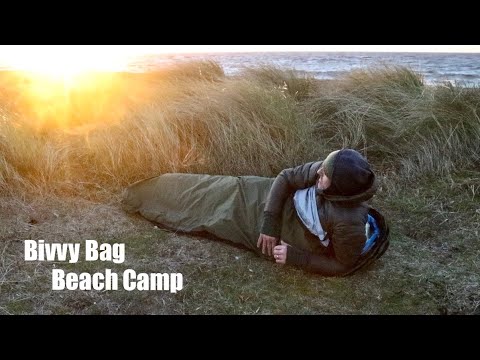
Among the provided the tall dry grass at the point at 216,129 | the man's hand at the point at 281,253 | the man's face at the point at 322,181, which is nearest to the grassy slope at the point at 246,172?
the tall dry grass at the point at 216,129

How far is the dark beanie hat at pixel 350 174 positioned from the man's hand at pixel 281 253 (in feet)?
1.16

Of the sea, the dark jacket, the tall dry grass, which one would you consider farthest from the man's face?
the sea

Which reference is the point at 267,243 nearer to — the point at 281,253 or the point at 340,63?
the point at 281,253

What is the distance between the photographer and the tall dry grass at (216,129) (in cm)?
314

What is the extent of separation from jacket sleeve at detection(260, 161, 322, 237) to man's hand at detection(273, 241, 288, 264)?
0.07 metres

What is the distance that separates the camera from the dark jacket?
6.97 ft

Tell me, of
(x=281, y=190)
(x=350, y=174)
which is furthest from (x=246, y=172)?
(x=350, y=174)

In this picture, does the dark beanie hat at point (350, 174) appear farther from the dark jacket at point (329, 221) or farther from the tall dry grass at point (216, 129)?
the tall dry grass at point (216, 129)

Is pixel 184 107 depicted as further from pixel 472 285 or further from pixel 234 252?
pixel 472 285

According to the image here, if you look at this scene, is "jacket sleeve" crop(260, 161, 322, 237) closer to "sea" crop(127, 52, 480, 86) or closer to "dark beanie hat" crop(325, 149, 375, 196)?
"dark beanie hat" crop(325, 149, 375, 196)

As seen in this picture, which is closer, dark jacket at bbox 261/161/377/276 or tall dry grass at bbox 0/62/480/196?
dark jacket at bbox 261/161/377/276

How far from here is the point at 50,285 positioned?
7.48 ft

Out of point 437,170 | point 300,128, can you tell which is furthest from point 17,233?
point 437,170

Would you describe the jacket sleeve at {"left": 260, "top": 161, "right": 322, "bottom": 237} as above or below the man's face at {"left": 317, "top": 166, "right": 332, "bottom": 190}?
below
